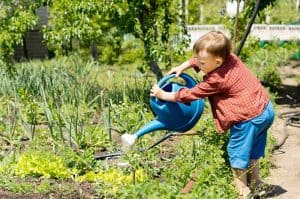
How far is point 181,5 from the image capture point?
27.2 feet

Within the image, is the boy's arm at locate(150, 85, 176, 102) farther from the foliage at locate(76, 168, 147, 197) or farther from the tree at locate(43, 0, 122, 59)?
the tree at locate(43, 0, 122, 59)

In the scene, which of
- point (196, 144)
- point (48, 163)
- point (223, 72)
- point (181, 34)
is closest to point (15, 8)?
point (181, 34)

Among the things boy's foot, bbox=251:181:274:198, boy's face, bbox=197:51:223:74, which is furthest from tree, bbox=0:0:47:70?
boy's foot, bbox=251:181:274:198

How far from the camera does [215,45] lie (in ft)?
11.7

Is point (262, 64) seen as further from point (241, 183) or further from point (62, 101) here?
point (241, 183)

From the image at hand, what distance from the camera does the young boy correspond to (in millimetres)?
3607

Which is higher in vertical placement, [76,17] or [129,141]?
[76,17]

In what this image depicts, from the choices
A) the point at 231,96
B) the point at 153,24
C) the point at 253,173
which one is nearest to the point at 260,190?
the point at 253,173

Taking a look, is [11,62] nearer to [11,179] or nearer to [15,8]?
[15,8]

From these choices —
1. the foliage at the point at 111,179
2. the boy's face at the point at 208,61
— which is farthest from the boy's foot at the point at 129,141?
the boy's face at the point at 208,61

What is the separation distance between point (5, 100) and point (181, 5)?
9.91ft

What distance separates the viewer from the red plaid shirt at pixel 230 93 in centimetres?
361

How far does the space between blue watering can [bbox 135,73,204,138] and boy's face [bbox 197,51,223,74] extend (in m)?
0.27

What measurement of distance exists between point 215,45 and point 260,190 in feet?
3.88
